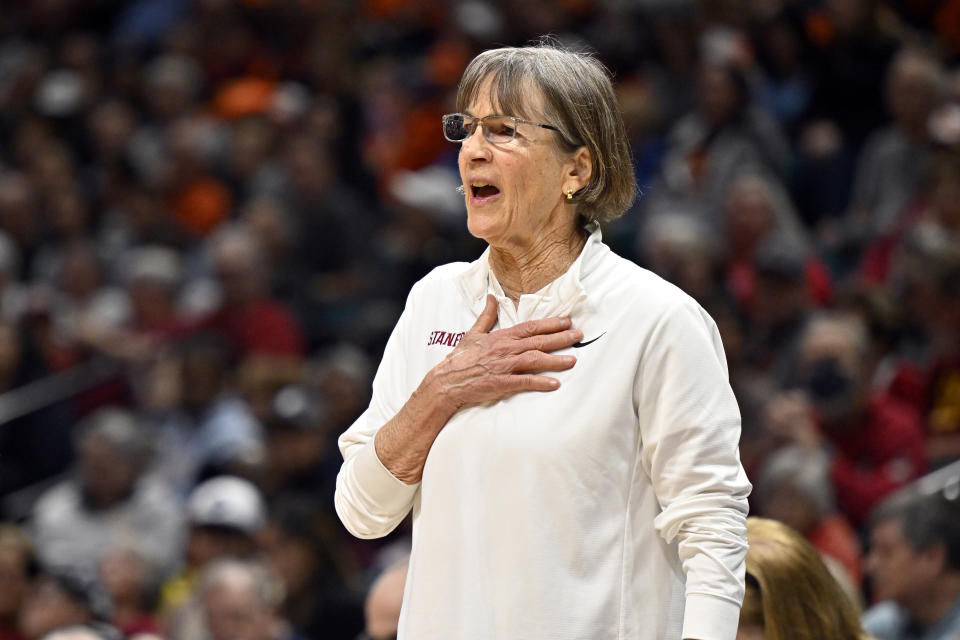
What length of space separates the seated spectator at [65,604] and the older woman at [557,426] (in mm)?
2856

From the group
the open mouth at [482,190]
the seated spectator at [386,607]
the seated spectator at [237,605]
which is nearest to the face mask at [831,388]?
the seated spectator at [237,605]

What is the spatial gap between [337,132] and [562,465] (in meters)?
6.53

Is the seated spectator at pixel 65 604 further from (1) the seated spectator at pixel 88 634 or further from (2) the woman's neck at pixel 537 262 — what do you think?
(2) the woman's neck at pixel 537 262

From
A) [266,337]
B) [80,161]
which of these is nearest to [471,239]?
[266,337]

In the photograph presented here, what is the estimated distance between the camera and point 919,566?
3.70 meters

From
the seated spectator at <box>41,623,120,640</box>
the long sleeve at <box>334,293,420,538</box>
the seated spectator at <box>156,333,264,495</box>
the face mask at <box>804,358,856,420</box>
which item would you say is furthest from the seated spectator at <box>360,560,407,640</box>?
the seated spectator at <box>156,333,264,495</box>

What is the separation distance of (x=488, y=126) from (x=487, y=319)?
31cm

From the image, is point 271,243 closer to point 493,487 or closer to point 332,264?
point 332,264

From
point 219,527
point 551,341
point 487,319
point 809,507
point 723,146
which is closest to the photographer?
point 551,341

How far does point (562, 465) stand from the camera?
2.06 m

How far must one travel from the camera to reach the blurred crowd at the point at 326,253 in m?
5.23

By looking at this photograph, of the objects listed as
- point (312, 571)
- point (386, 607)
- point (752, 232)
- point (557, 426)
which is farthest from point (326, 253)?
point (557, 426)

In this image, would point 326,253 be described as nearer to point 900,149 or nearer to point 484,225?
point 900,149

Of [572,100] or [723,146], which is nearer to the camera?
[572,100]
